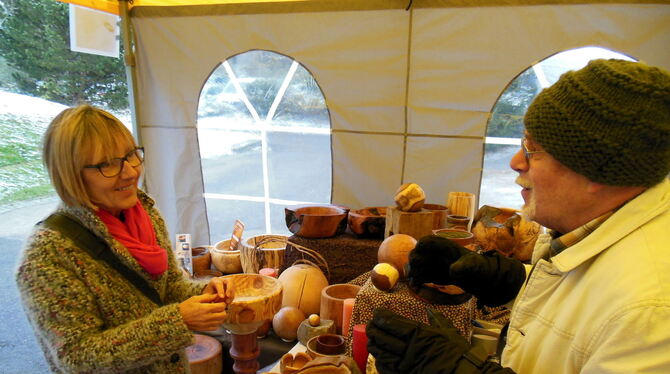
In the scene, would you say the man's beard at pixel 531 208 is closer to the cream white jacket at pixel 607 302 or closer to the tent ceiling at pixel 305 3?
the cream white jacket at pixel 607 302

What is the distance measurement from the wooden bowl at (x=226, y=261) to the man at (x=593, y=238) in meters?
2.38

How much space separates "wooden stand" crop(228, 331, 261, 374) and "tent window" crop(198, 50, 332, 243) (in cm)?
185

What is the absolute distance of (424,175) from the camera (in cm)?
337

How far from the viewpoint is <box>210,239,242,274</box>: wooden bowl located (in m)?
3.33

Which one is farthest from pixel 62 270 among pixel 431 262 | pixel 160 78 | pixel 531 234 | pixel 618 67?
pixel 160 78

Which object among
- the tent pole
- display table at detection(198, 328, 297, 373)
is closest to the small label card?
display table at detection(198, 328, 297, 373)

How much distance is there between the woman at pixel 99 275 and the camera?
1.16 metres

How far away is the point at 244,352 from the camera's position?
206 centimetres

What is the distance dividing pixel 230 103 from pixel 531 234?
2806mm

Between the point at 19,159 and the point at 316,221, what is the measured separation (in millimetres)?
2633

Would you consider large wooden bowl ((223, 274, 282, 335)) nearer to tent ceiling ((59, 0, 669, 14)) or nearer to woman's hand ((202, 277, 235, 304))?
woman's hand ((202, 277, 235, 304))

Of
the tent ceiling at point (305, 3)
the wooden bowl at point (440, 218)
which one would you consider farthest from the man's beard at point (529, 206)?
the tent ceiling at point (305, 3)

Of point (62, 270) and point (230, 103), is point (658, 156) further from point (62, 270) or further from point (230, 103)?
point (230, 103)

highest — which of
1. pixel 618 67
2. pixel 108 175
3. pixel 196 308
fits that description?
pixel 618 67
